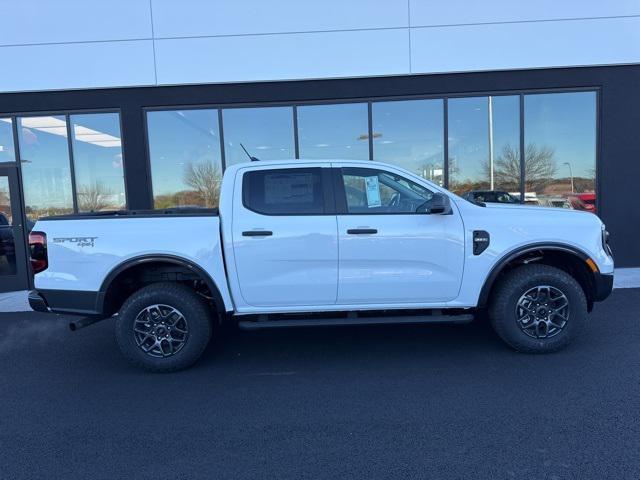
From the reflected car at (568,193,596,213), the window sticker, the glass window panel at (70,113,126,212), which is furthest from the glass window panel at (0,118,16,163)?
the reflected car at (568,193,596,213)

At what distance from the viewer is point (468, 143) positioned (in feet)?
29.2

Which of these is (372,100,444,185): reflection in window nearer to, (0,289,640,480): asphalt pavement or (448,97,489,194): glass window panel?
(448,97,489,194): glass window panel

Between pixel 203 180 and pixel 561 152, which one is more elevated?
pixel 561 152

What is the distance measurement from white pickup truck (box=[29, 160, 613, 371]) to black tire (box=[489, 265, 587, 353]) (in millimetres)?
11

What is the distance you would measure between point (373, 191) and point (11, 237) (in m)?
7.61

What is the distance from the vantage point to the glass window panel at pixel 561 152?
8781 millimetres

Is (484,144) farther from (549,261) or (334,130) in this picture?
(549,261)

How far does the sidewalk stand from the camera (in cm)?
730

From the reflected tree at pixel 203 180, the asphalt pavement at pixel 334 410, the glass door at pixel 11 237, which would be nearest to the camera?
the asphalt pavement at pixel 334 410

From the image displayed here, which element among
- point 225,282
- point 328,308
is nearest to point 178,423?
point 225,282

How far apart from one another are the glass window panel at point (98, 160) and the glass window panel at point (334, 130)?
3546mm

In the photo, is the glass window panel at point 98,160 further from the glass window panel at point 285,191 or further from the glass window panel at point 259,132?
the glass window panel at point 285,191

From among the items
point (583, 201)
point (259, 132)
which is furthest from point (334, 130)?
point (583, 201)

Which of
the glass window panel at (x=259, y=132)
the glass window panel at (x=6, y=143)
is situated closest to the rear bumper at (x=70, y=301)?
the glass window panel at (x=259, y=132)
